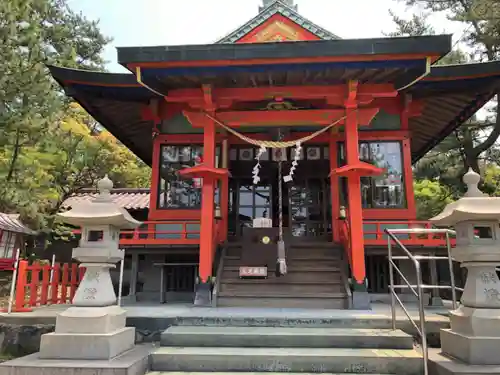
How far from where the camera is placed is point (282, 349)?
203 inches

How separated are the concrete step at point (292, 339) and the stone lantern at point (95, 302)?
85 centimetres

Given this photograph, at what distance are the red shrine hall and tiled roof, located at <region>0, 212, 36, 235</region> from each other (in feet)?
9.98

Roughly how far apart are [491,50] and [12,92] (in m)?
15.4

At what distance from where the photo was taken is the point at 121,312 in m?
5.26

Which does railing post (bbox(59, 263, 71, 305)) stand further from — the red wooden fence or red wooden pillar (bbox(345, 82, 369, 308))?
red wooden pillar (bbox(345, 82, 369, 308))

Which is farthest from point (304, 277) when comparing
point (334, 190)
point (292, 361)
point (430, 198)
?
point (430, 198)

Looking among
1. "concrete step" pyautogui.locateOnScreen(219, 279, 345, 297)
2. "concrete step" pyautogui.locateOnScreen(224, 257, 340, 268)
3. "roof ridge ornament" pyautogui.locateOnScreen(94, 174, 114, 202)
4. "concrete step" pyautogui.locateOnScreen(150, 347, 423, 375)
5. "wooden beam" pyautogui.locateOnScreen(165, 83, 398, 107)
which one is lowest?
"concrete step" pyautogui.locateOnScreen(150, 347, 423, 375)

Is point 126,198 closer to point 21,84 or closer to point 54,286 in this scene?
point 21,84

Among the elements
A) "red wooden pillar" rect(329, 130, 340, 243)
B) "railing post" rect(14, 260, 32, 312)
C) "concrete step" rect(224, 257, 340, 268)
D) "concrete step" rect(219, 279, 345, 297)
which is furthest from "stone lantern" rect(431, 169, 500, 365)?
"railing post" rect(14, 260, 32, 312)

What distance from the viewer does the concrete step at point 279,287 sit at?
7891 millimetres

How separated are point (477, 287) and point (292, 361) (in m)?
2.37

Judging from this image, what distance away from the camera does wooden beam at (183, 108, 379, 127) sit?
27.5 feet

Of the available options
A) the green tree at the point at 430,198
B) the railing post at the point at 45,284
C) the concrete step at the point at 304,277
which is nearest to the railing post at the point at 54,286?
the railing post at the point at 45,284

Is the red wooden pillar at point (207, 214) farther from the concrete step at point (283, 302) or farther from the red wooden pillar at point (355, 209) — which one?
the red wooden pillar at point (355, 209)
